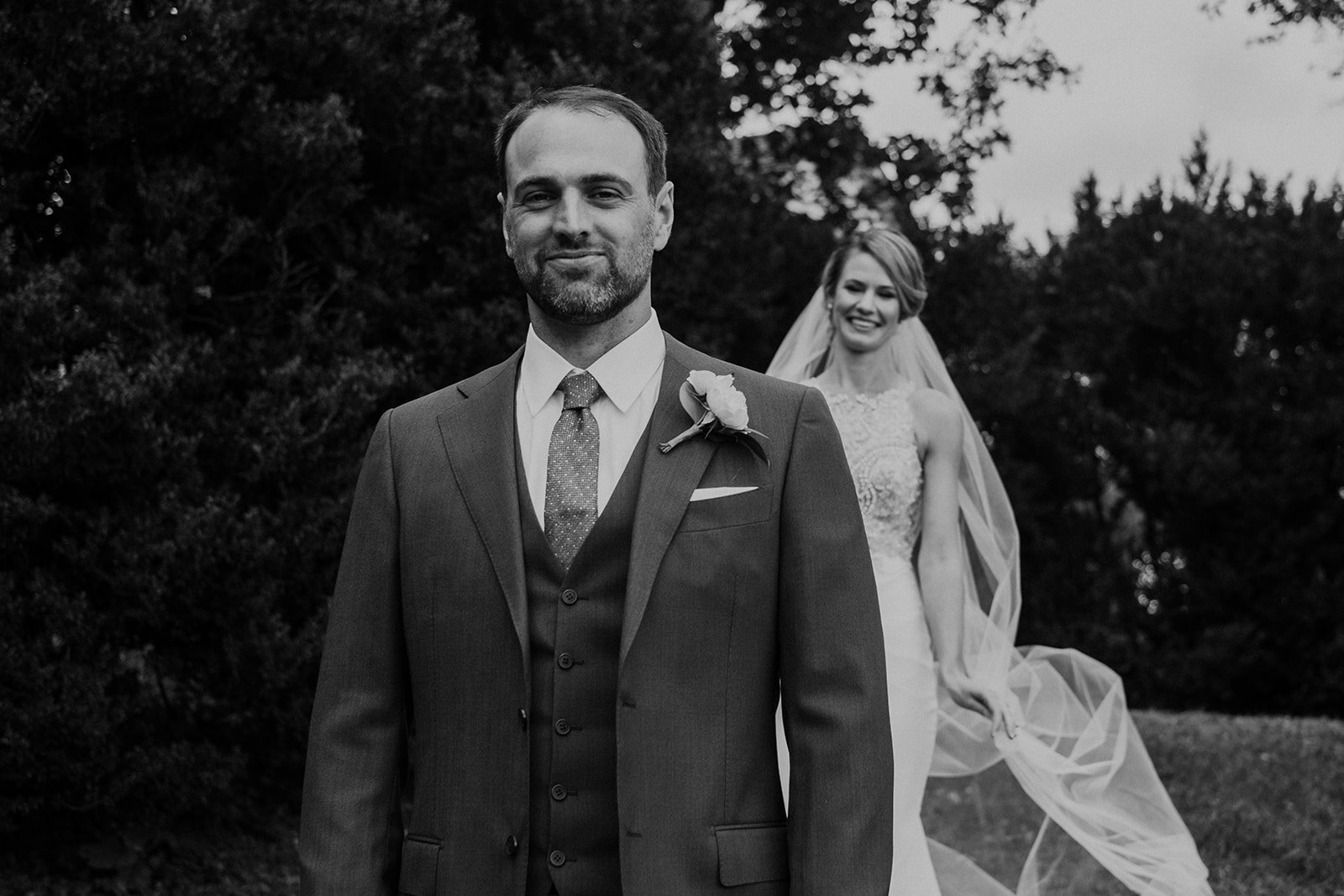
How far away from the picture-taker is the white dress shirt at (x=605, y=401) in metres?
2.60

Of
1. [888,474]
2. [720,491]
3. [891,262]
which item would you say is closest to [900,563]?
[888,474]

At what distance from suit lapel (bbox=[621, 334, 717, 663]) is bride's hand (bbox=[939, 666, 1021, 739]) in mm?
2677

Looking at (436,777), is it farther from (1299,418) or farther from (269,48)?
(1299,418)

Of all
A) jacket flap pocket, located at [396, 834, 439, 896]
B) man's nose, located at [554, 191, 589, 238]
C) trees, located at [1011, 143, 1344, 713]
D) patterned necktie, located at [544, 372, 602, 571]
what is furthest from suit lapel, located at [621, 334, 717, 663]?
trees, located at [1011, 143, 1344, 713]

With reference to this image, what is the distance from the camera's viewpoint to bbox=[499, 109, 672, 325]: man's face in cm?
254

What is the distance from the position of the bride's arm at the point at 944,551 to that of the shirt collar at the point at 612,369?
105 inches

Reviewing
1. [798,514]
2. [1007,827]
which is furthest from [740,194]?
[798,514]

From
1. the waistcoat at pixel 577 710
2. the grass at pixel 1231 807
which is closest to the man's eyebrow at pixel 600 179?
the waistcoat at pixel 577 710

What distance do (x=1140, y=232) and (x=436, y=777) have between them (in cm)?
1273

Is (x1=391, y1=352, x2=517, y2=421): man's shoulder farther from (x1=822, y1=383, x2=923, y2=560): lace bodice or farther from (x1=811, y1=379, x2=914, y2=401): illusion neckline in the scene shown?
(x1=811, y1=379, x2=914, y2=401): illusion neckline

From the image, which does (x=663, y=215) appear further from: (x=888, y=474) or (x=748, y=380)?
(x=888, y=474)

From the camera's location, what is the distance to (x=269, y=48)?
6.02m

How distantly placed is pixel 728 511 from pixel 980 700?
278 cm

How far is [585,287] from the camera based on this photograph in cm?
255
